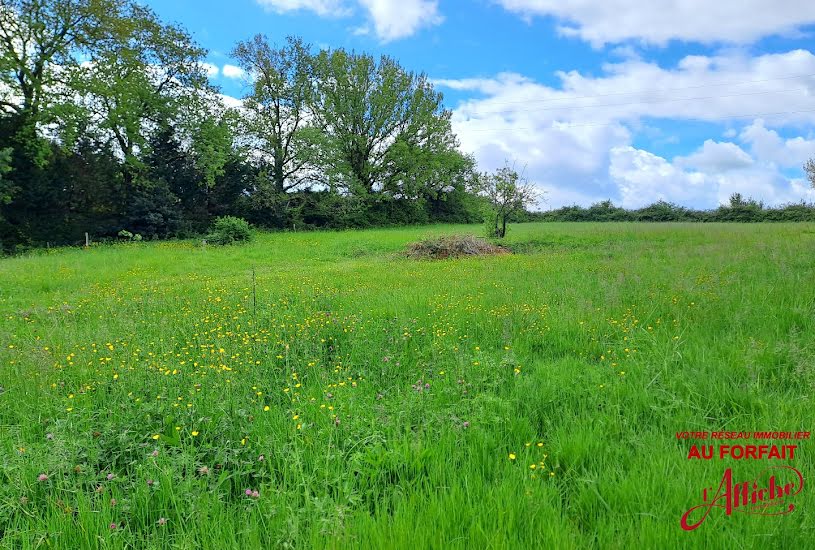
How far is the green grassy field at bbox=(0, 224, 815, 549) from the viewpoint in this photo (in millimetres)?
2564

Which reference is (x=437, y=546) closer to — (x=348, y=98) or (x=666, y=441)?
(x=666, y=441)

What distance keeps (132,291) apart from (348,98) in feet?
133

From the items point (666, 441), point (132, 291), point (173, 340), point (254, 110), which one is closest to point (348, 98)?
point (254, 110)

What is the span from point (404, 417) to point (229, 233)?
27.0m

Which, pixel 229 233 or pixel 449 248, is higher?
pixel 229 233

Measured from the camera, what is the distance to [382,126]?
4806 centimetres

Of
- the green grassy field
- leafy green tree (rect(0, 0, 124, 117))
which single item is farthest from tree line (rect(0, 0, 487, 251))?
the green grassy field

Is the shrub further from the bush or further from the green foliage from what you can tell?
the green foliage

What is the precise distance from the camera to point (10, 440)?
3549mm

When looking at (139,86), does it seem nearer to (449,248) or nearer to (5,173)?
(5,173)

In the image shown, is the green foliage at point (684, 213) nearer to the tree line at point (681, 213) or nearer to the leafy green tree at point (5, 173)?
the tree line at point (681, 213)

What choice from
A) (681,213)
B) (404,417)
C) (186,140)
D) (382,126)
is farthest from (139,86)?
(681,213)

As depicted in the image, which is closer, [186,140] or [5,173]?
[5,173]

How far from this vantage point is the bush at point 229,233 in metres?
27.7
